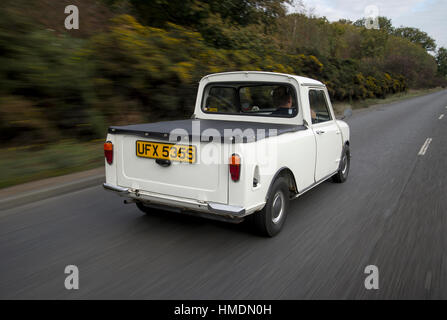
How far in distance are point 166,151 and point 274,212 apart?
133cm

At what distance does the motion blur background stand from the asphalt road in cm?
180

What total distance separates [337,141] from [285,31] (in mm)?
24489

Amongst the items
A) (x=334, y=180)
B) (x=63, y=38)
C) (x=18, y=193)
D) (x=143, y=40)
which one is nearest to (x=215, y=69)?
(x=143, y=40)

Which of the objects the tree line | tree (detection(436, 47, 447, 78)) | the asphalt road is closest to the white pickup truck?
the asphalt road

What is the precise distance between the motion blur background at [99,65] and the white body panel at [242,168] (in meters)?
2.46

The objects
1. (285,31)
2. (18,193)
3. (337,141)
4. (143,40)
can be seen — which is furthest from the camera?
(285,31)

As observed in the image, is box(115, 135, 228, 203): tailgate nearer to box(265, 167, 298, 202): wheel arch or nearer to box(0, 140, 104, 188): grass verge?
box(265, 167, 298, 202): wheel arch

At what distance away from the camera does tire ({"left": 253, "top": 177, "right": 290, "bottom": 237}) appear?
11.7ft

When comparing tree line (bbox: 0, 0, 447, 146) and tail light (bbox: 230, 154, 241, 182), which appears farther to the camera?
tree line (bbox: 0, 0, 447, 146)

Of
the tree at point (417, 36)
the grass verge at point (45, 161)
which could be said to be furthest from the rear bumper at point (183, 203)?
the tree at point (417, 36)

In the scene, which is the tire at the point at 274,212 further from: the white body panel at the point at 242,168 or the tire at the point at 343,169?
the tire at the point at 343,169

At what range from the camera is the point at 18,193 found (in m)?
4.66

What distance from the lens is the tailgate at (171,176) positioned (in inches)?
128
